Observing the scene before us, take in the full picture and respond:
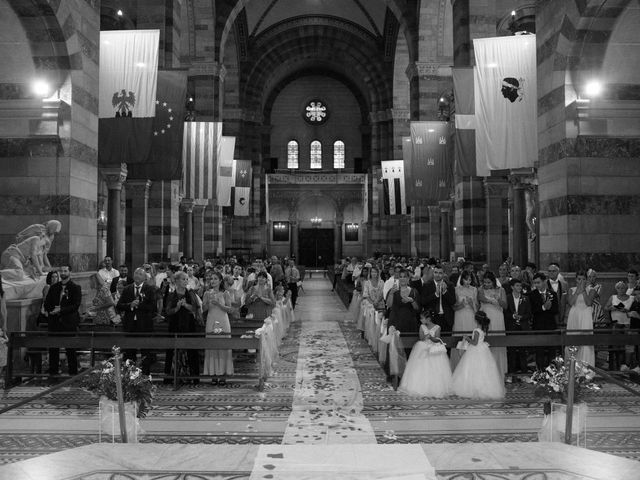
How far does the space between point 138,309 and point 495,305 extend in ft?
19.8

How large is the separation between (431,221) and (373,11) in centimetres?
1998

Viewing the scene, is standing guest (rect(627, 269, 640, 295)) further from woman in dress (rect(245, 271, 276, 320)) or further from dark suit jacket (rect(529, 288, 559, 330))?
woman in dress (rect(245, 271, 276, 320))

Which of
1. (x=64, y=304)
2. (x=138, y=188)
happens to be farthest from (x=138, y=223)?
(x=64, y=304)

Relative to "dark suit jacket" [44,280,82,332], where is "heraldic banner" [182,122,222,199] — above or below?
above

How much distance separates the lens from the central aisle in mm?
6934

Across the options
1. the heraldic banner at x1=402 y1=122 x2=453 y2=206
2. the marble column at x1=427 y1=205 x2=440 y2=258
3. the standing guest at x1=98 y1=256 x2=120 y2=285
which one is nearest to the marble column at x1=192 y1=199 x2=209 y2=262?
the heraldic banner at x1=402 y1=122 x2=453 y2=206

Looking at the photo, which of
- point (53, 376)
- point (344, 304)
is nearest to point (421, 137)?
point (344, 304)

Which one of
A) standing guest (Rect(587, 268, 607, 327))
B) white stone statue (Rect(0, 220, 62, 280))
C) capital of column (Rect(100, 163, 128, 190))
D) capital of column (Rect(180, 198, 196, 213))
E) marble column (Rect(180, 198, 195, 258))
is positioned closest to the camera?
standing guest (Rect(587, 268, 607, 327))

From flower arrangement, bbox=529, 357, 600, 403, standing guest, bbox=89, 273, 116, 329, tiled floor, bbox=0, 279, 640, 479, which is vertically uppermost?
standing guest, bbox=89, 273, 116, 329

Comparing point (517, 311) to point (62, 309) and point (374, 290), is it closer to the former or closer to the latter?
point (374, 290)

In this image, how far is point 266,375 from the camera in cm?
1012

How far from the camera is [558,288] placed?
34.6 ft

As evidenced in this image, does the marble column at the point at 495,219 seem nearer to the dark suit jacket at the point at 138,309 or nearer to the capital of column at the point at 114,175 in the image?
the capital of column at the point at 114,175

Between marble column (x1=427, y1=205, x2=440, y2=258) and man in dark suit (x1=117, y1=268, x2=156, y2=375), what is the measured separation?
21438 millimetres
